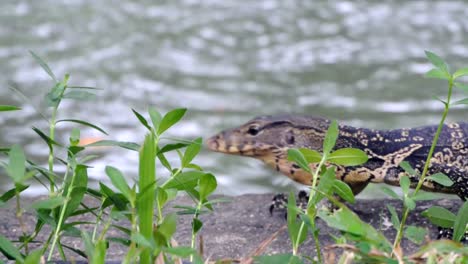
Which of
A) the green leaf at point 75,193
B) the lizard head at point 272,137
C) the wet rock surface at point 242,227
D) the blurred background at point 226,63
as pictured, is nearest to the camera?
the green leaf at point 75,193

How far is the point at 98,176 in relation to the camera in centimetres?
543

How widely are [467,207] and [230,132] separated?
212 cm

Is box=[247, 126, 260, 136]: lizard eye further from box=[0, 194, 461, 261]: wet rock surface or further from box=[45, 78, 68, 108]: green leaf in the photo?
box=[45, 78, 68, 108]: green leaf

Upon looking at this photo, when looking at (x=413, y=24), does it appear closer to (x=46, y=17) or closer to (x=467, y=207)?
(x=46, y=17)

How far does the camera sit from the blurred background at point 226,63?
250 inches

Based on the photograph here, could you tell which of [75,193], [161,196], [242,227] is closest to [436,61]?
[161,196]

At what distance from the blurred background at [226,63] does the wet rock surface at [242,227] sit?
1.26m

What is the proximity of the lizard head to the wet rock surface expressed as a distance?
23cm

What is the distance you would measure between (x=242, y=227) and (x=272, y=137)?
727 mm

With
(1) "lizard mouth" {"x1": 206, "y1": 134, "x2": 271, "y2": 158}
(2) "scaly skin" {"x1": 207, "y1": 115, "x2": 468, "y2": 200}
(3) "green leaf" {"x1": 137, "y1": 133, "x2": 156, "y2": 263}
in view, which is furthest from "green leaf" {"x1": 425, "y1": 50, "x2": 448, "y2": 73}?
(1) "lizard mouth" {"x1": 206, "y1": 134, "x2": 271, "y2": 158}

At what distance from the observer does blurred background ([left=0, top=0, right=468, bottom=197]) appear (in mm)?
6344

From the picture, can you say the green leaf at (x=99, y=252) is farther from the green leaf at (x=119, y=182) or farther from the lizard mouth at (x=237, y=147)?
the lizard mouth at (x=237, y=147)

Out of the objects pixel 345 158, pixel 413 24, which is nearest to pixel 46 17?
pixel 413 24

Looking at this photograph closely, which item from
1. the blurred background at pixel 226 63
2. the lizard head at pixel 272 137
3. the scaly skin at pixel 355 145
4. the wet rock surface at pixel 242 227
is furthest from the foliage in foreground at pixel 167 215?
the blurred background at pixel 226 63
